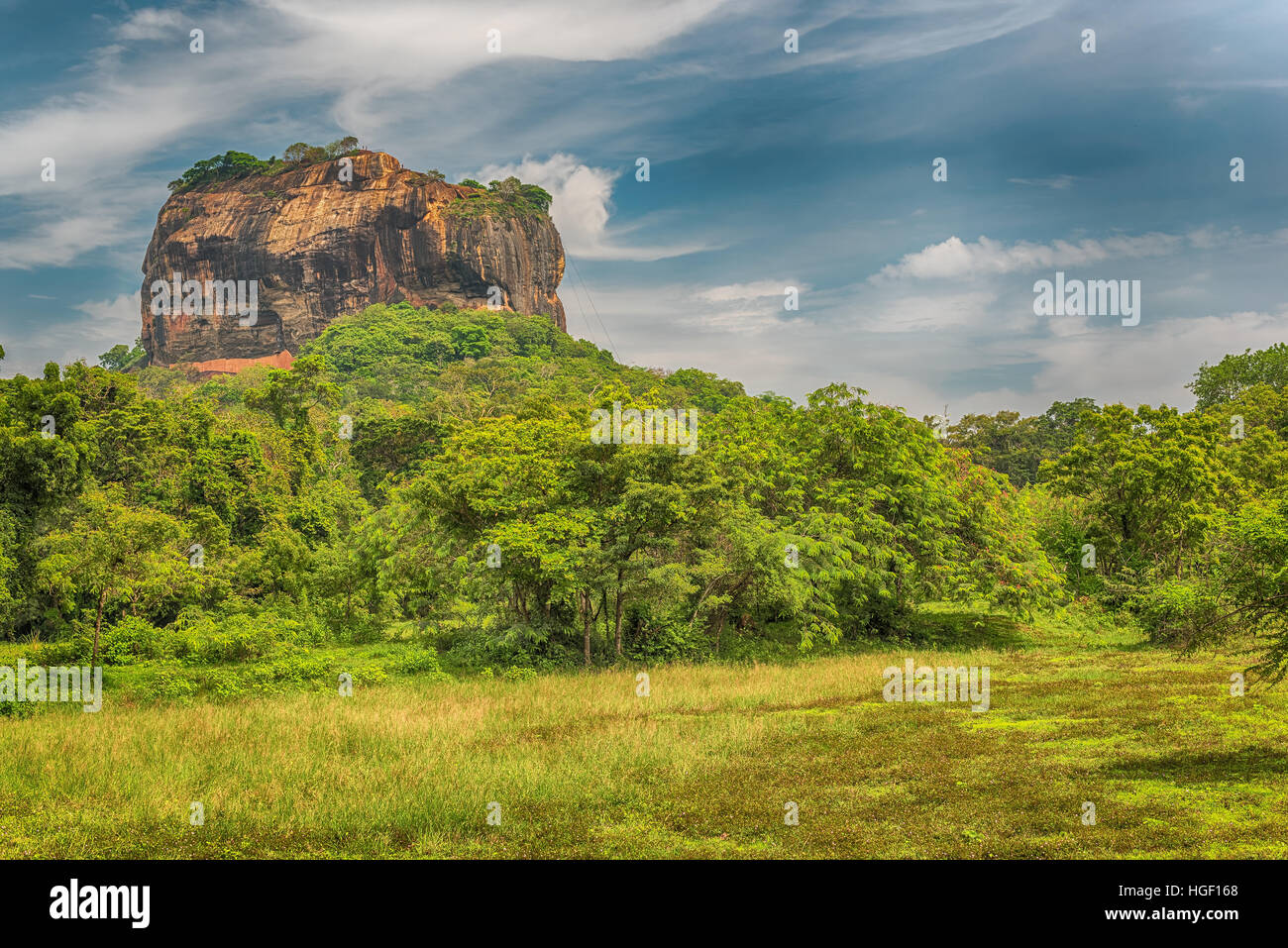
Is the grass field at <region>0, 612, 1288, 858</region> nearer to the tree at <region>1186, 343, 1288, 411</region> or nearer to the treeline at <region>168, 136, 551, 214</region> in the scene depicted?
the tree at <region>1186, 343, 1288, 411</region>

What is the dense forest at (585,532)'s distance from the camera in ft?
72.9

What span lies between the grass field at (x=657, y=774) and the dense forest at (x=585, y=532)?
2.31 meters

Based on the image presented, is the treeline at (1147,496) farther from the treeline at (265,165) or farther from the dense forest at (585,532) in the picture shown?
the treeline at (265,165)

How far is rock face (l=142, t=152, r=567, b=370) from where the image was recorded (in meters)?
143


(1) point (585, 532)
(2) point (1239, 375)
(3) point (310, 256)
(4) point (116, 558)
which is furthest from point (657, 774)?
(3) point (310, 256)

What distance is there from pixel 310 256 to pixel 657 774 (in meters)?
146

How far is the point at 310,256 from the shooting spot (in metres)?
144

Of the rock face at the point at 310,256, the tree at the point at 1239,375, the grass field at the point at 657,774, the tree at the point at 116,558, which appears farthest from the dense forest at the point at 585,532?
the rock face at the point at 310,256

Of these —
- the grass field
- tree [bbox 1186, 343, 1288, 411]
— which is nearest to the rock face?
tree [bbox 1186, 343, 1288, 411]

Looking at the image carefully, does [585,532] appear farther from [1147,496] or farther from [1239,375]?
[1239,375]
